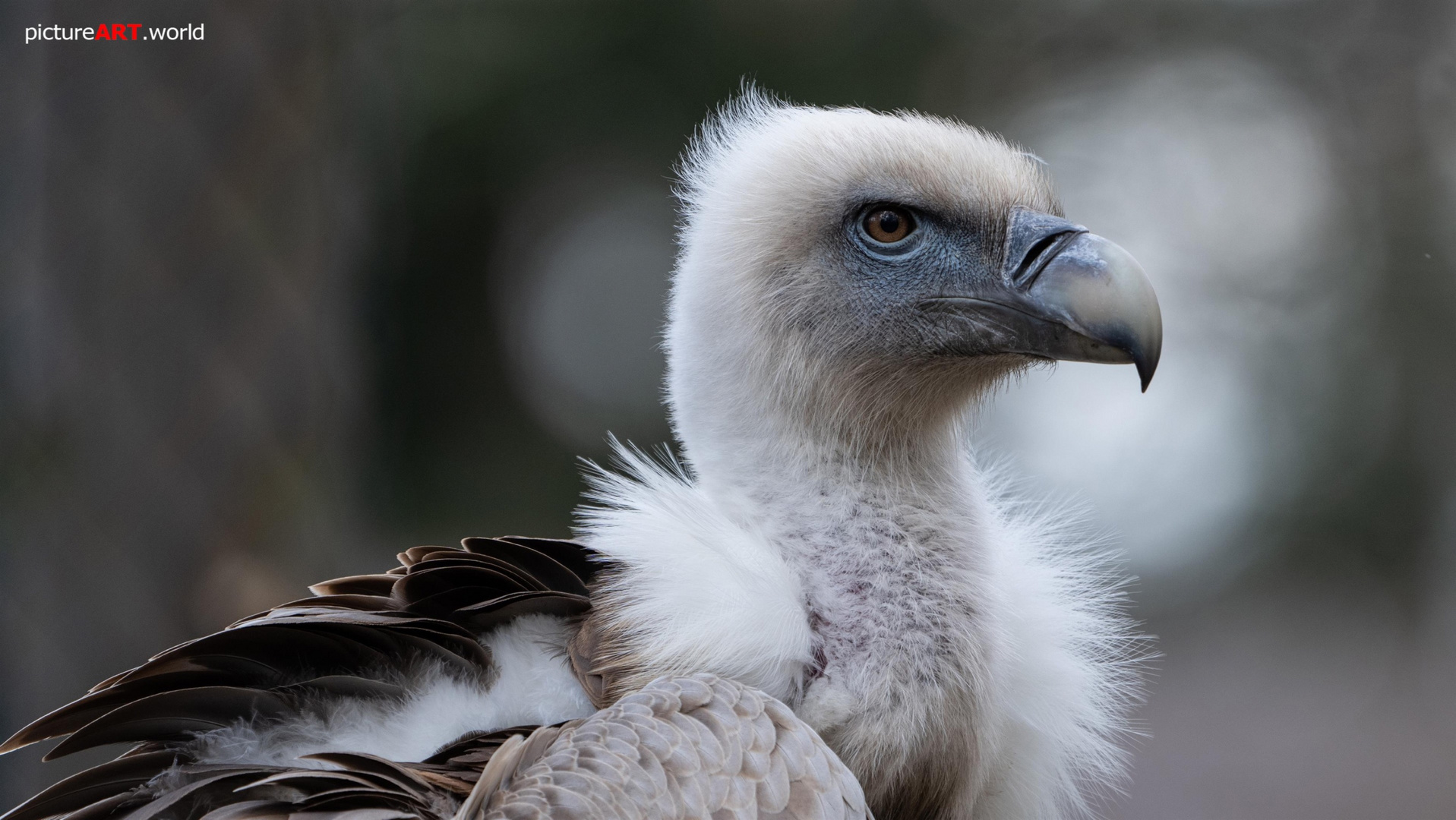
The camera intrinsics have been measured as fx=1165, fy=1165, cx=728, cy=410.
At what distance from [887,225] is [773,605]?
56 centimetres

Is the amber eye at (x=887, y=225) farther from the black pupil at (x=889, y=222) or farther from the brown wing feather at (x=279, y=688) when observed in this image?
the brown wing feather at (x=279, y=688)

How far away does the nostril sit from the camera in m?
1.46

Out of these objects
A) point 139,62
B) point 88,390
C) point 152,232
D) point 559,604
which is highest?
point 139,62

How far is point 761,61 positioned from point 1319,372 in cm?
298

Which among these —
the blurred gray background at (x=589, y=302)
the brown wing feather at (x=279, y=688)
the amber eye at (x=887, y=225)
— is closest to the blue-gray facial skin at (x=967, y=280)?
the amber eye at (x=887, y=225)

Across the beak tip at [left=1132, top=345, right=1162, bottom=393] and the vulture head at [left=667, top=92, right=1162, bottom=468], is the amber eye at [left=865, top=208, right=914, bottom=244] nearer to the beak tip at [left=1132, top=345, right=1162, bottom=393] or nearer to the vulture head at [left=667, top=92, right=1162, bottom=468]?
the vulture head at [left=667, top=92, right=1162, bottom=468]

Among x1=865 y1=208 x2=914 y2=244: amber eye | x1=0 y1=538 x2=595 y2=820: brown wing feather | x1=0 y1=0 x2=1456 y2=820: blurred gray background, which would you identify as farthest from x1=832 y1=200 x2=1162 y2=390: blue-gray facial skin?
x1=0 y1=0 x2=1456 y2=820: blurred gray background

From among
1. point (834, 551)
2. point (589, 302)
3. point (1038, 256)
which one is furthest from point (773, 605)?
point (589, 302)

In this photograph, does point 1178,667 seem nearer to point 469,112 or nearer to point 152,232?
point 469,112

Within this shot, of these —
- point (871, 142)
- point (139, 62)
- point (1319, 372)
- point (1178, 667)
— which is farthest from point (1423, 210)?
point (139, 62)

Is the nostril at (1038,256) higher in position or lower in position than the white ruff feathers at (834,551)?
higher

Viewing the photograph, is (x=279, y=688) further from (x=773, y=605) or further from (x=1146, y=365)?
(x=1146, y=365)

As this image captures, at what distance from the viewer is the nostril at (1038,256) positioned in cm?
146

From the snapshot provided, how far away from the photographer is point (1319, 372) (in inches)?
213
